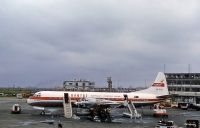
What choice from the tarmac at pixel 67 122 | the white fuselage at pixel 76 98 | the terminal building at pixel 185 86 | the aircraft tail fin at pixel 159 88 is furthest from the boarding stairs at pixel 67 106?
the terminal building at pixel 185 86

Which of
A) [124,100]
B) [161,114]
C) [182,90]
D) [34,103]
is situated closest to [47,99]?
[34,103]

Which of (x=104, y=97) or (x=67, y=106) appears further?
(x=104, y=97)

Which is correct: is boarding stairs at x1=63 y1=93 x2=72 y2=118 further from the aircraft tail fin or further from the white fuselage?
the aircraft tail fin

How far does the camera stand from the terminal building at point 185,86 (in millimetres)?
127500

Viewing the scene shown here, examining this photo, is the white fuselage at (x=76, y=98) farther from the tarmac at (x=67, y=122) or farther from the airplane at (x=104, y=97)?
the tarmac at (x=67, y=122)

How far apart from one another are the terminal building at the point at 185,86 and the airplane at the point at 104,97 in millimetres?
48462

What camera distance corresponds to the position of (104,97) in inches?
2795

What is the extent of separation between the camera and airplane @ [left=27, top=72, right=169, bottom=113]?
6794cm

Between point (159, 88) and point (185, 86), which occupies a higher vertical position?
point (185, 86)

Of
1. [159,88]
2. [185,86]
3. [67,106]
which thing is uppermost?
[185,86]

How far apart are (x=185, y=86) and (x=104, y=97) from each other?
233 feet

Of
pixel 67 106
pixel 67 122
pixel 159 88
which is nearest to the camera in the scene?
pixel 67 122

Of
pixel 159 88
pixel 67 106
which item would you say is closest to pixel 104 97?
pixel 67 106

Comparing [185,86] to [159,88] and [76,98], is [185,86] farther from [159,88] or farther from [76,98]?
[76,98]
